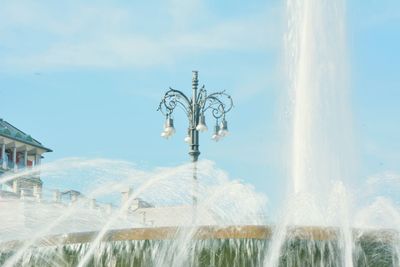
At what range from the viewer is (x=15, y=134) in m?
76.8

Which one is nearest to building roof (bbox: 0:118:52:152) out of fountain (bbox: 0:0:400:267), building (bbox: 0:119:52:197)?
building (bbox: 0:119:52:197)

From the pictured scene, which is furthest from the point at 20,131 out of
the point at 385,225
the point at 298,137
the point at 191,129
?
the point at 385,225

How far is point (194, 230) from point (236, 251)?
0.40 meters

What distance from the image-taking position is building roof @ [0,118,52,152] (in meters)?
75.2

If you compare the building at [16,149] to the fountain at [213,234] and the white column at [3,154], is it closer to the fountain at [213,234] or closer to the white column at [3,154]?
the white column at [3,154]

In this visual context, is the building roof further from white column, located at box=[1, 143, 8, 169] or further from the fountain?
the fountain

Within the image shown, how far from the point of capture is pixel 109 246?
9094mm

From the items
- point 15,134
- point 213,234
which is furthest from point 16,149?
point 213,234

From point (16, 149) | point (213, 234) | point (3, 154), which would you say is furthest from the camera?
point (16, 149)

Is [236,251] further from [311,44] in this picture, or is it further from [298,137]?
[311,44]

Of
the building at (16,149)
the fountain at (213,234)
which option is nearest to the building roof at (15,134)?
the building at (16,149)

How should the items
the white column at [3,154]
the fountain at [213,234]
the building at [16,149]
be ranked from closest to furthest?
the fountain at [213,234] < the white column at [3,154] < the building at [16,149]

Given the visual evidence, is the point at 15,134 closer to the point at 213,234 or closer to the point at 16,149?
the point at 16,149

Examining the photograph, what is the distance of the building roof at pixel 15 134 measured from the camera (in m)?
75.2
